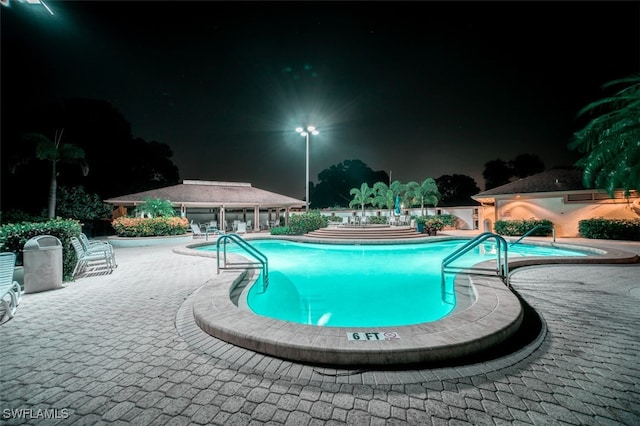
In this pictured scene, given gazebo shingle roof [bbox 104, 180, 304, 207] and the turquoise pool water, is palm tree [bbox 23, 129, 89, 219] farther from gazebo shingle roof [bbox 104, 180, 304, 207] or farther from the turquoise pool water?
the turquoise pool water

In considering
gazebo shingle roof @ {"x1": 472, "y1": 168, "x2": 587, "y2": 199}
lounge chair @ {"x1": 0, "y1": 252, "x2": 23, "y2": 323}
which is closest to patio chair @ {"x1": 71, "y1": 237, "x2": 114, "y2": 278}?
lounge chair @ {"x1": 0, "y1": 252, "x2": 23, "y2": 323}

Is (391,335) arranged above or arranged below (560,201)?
below

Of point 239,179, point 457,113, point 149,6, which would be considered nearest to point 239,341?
point 149,6

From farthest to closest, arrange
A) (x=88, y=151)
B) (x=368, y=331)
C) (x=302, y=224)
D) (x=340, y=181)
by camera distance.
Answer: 1. (x=340, y=181)
2. (x=88, y=151)
3. (x=302, y=224)
4. (x=368, y=331)

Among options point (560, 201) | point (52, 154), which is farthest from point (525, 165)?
point (52, 154)

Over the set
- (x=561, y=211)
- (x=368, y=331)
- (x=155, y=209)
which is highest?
(x=155, y=209)

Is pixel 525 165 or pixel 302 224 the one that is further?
pixel 525 165

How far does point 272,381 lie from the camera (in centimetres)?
232

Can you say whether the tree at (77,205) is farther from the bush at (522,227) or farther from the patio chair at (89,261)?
the bush at (522,227)

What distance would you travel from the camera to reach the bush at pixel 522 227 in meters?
14.7

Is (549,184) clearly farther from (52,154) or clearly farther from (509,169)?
(509,169)

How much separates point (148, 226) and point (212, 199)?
599 cm

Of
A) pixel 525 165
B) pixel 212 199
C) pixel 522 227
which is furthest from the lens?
pixel 525 165

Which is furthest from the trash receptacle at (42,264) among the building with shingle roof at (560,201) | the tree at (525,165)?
the tree at (525,165)
